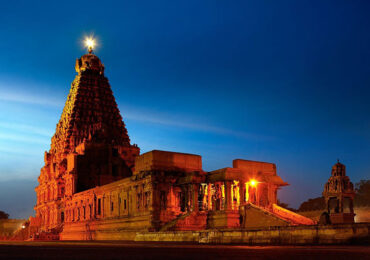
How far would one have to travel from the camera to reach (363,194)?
352ft

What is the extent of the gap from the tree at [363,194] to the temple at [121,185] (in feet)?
170

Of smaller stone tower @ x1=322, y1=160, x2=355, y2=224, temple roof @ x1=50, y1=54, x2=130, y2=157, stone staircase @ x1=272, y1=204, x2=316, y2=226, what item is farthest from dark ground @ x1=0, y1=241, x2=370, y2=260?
temple roof @ x1=50, y1=54, x2=130, y2=157

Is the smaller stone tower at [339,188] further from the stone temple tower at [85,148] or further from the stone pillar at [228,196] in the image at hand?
the stone temple tower at [85,148]

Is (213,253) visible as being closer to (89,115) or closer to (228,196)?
(228,196)

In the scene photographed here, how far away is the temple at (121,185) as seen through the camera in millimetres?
47125

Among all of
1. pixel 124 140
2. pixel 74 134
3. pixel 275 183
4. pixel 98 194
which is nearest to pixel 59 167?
pixel 74 134

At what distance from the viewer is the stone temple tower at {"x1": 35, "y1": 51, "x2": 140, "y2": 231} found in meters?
83.3

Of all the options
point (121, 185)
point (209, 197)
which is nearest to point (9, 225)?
point (121, 185)

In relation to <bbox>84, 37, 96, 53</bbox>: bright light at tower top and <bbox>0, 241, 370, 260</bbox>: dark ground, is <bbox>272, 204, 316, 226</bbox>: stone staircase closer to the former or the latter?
<bbox>0, 241, 370, 260</bbox>: dark ground

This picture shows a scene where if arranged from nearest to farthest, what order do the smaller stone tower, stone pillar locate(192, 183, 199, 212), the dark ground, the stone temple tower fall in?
the dark ground < stone pillar locate(192, 183, 199, 212) < the smaller stone tower < the stone temple tower

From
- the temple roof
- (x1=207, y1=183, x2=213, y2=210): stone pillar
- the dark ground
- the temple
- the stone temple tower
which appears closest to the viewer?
the dark ground

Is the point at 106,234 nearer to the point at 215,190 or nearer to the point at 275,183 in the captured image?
the point at 215,190

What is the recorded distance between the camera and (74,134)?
88.6m

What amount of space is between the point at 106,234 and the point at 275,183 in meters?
23.4
